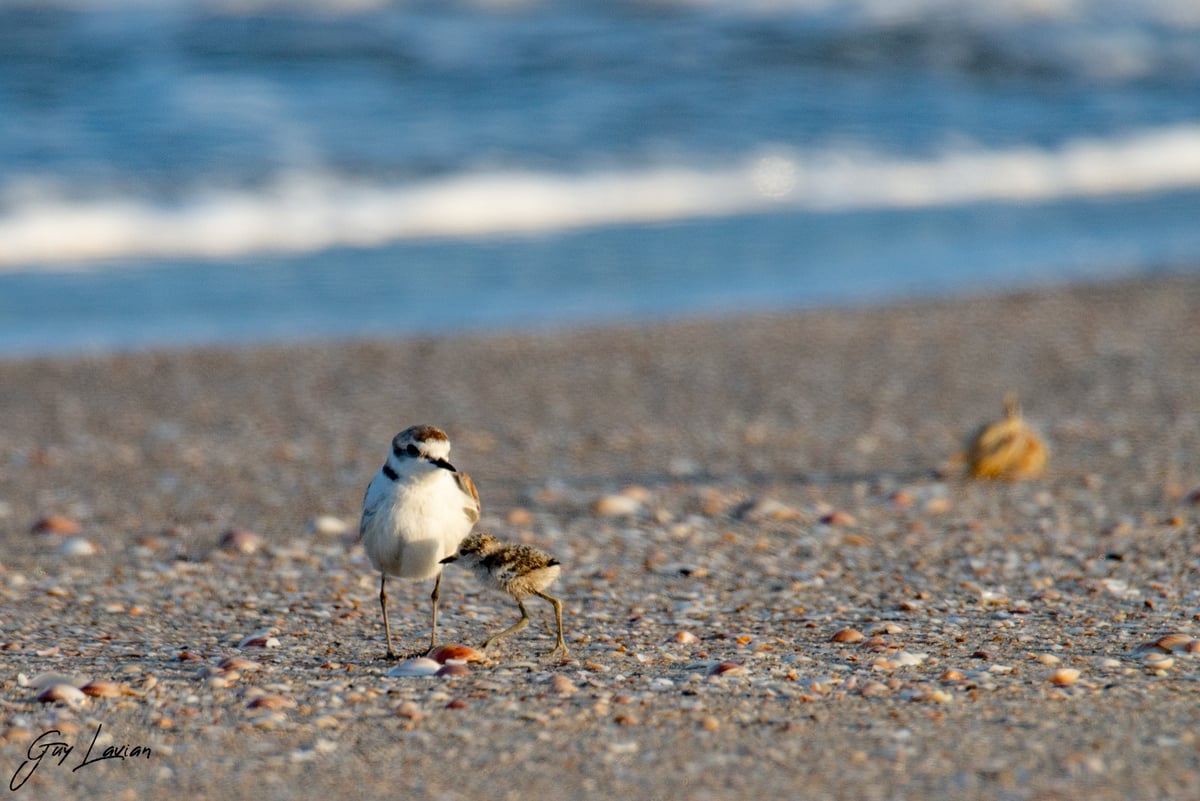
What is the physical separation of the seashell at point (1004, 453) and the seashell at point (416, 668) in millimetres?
3091

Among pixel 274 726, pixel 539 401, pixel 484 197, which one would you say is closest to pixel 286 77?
pixel 484 197

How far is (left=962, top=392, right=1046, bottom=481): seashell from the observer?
6.30 meters

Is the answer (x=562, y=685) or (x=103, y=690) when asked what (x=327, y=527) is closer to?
(x=103, y=690)

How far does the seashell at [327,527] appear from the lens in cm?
572

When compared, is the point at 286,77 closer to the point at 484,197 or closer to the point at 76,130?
the point at 76,130

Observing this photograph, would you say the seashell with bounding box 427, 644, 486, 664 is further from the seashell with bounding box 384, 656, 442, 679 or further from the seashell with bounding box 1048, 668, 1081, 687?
the seashell with bounding box 1048, 668, 1081, 687

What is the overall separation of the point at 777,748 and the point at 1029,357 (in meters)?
5.99

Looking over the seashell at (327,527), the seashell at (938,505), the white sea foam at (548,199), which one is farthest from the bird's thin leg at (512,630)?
the white sea foam at (548,199)

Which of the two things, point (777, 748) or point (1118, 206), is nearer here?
point (777, 748)

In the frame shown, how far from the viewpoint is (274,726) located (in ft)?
11.6

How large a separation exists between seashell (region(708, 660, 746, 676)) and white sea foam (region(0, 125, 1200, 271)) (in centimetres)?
894

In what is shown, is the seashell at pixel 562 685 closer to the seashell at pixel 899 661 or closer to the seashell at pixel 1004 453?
the seashell at pixel 899 661

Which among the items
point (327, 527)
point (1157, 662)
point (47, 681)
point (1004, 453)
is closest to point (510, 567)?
point (47, 681)

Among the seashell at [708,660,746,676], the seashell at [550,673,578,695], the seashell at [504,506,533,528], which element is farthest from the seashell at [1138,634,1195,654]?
the seashell at [504,506,533,528]
